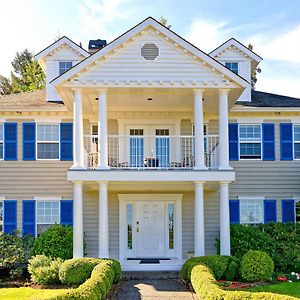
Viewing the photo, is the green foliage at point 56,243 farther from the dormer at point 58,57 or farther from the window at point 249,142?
the window at point 249,142

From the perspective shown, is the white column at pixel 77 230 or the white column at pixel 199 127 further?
the white column at pixel 199 127

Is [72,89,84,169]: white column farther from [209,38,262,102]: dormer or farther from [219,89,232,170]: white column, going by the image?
[209,38,262,102]: dormer

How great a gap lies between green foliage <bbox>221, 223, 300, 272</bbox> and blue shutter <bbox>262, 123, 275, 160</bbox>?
3300 millimetres

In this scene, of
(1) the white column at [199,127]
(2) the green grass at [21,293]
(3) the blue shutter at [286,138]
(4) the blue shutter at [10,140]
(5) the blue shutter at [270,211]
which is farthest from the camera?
(3) the blue shutter at [286,138]

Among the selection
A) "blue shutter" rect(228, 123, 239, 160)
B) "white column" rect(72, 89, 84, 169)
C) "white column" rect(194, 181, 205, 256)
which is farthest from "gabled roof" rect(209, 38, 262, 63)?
"white column" rect(72, 89, 84, 169)

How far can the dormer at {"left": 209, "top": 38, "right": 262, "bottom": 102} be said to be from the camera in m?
21.1

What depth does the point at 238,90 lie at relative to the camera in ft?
55.2

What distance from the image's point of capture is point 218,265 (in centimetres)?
1475

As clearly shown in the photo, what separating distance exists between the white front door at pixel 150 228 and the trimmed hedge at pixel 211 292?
17.6ft

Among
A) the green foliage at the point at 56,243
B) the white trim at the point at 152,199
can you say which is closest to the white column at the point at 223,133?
the white trim at the point at 152,199

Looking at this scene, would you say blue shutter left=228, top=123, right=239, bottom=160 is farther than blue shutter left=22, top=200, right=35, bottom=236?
Yes

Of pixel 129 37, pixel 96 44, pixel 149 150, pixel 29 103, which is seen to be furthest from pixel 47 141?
pixel 129 37

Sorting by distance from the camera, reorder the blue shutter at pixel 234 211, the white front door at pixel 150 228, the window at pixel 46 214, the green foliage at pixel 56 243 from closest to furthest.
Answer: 1. the green foliage at pixel 56 243
2. the white front door at pixel 150 228
3. the window at pixel 46 214
4. the blue shutter at pixel 234 211

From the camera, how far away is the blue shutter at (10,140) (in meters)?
19.6
